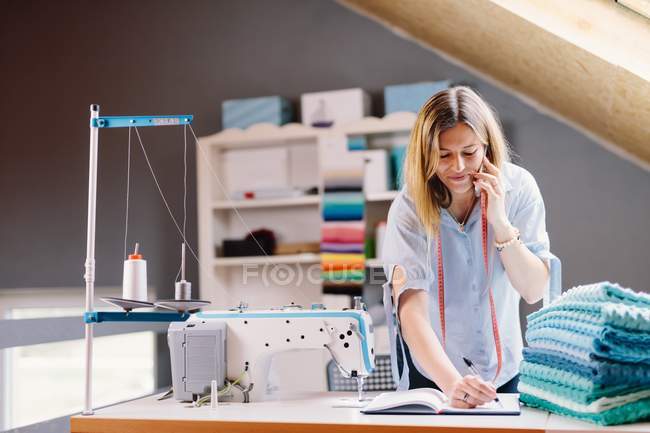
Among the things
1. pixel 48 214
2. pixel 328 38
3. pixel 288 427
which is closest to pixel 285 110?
pixel 328 38

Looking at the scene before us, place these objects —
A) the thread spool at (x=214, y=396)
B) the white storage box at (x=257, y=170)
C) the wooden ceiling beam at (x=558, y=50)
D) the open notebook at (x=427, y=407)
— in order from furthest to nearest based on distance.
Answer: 1. the white storage box at (x=257, y=170)
2. the wooden ceiling beam at (x=558, y=50)
3. the thread spool at (x=214, y=396)
4. the open notebook at (x=427, y=407)

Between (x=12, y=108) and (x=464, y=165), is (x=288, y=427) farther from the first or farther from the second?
(x=12, y=108)

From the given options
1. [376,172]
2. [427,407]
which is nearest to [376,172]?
[376,172]

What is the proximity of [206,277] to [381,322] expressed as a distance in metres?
0.96

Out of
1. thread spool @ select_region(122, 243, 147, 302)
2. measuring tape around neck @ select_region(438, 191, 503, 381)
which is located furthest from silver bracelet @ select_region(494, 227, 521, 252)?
thread spool @ select_region(122, 243, 147, 302)

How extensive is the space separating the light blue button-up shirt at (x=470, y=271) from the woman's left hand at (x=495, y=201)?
0.24 ft

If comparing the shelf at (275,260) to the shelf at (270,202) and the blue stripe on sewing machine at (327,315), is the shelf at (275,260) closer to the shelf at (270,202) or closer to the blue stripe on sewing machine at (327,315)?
the shelf at (270,202)

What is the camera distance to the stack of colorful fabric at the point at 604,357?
130cm

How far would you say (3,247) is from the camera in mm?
4543

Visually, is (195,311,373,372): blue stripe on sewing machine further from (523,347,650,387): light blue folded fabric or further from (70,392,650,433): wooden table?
(523,347,650,387): light blue folded fabric

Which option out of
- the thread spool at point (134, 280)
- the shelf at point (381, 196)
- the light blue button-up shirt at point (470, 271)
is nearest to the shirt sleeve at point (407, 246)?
the light blue button-up shirt at point (470, 271)

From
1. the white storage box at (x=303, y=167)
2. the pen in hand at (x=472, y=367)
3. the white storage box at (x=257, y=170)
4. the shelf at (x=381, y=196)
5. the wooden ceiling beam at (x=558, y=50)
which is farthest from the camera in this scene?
the white storage box at (x=303, y=167)

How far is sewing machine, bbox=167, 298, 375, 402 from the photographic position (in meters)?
1.83

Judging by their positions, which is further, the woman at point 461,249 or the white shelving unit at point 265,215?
the white shelving unit at point 265,215
